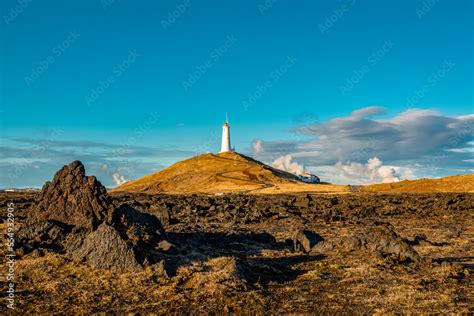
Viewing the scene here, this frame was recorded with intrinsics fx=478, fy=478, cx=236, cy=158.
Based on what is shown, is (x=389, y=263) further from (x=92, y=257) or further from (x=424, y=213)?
(x=424, y=213)

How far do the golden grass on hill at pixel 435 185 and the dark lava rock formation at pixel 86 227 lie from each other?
74.4 m

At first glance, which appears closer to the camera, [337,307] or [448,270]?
[337,307]

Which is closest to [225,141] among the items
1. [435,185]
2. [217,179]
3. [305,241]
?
[217,179]

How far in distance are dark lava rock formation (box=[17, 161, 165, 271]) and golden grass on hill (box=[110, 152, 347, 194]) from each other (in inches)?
2981

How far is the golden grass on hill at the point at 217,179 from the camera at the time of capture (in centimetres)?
10362

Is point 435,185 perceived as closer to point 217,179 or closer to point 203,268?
point 217,179

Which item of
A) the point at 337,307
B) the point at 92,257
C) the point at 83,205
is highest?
the point at 83,205

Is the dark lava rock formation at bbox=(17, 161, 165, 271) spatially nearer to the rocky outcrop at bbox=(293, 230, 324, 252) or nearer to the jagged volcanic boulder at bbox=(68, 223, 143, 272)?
the jagged volcanic boulder at bbox=(68, 223, 143, 272)

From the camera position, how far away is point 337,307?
12.9 m

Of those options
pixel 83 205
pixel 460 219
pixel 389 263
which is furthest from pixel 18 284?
pixel 460 219

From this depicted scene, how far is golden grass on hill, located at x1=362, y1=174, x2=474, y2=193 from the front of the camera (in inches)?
3273

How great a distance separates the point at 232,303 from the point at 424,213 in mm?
34188

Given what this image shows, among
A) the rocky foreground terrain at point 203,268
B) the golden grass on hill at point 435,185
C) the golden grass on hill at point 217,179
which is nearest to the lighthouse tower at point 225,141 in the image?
the golden grass on hill at point 217,179

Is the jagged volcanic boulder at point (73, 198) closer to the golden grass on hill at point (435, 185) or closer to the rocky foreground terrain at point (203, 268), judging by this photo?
the rocky foreground terrain at point (203, 268)
